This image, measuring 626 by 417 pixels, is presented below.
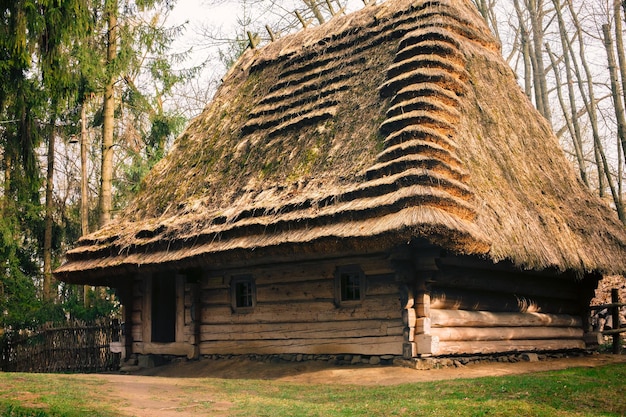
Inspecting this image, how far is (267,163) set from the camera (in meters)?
16.0

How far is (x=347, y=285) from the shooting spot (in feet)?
46.1

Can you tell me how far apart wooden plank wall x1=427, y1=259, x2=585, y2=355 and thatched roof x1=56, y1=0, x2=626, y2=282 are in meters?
1.09

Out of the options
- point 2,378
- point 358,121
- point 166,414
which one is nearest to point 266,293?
point 358,121

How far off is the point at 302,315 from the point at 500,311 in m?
3.91

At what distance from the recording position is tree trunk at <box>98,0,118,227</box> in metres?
23.2

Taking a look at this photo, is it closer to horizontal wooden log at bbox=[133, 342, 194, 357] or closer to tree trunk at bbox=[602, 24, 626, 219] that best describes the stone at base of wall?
horizontal wooden log at bbox=[133, 342, 194, 357]

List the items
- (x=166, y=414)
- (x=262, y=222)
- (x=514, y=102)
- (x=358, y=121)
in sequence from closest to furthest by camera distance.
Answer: (x=166, y=414), (x=262, y=222), (x=358, y=121), (x=514, y=102)

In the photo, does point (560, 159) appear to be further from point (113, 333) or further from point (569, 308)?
point (113, 333)

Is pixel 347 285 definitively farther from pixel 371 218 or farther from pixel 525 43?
pixel 525 43

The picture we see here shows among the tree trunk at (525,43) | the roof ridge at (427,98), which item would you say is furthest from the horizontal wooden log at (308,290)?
the tree trunk at (525,43)

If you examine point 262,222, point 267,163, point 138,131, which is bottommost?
point 262,222

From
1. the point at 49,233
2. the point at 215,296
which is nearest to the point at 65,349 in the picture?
the point at 215,296

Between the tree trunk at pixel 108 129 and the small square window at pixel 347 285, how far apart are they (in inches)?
430

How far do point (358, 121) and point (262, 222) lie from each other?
114 inches
